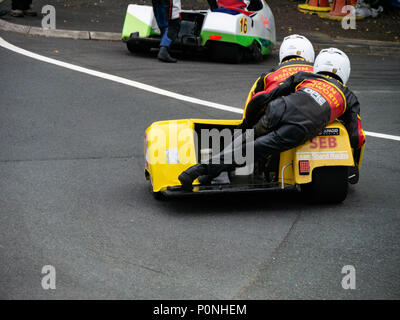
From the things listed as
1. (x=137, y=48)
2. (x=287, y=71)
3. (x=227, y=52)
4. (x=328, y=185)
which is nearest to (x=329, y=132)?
(x=328, y=185)

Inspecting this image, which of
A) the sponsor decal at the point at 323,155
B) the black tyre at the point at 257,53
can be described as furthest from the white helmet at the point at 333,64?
the black tyre at the point at 257,53

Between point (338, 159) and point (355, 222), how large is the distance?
20.3 inches

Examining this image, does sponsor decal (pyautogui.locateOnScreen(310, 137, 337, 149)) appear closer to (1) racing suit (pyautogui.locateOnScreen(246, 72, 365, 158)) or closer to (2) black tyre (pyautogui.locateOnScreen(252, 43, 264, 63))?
(1) racing suit (pyautogui.locateOnScreen(246, 72, 365, 158))

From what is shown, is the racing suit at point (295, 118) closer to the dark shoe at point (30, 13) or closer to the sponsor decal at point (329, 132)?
the sponsor decal at point (329, 132)

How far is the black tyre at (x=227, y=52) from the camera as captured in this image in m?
11.4

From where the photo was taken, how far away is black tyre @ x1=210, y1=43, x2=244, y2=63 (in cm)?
1142

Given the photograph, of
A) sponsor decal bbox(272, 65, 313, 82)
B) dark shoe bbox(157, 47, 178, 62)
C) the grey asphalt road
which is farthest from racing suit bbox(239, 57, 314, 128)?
dark shoe bbox(157, 47, 178, 62)

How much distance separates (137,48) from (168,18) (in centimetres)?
119

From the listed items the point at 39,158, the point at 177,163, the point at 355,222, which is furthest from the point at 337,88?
the point at 39,158

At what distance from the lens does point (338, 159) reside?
18.4 feet

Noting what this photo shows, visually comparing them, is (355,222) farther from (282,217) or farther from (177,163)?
(177,163)

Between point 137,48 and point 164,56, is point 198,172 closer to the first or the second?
point 164,56

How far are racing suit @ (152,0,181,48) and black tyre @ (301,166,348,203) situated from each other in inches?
229

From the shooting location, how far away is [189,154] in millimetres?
5781
